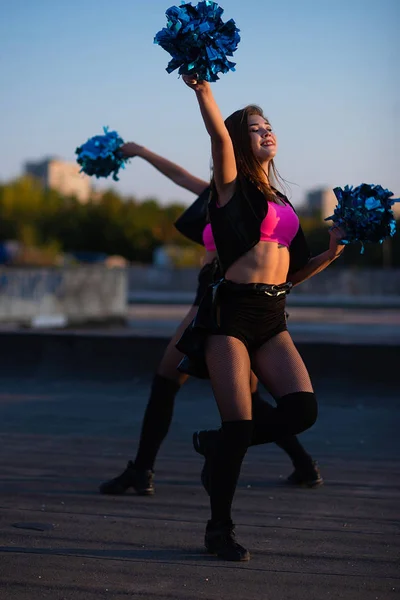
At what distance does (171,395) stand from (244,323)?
1335 millimetres

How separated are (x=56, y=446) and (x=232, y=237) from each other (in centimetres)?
318

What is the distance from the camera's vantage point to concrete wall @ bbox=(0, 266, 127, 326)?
2141 cm

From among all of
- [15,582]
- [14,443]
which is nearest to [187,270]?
[14,443]

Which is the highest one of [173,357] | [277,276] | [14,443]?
[277,276]

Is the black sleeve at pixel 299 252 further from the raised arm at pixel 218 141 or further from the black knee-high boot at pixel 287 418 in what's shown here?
the black knee-high boot at pixel 287 418

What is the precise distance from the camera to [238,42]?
12.7 feet

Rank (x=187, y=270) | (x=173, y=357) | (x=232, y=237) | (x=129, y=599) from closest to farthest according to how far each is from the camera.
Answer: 1. (x=129, y=599)
2. (x=232, y=237)
3. (x=173, y=357)
4. (x=187, y=270)

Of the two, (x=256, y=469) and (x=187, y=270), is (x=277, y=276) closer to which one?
(x=256, y=469)

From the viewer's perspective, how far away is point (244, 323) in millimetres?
4195

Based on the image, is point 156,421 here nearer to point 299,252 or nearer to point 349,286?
point 299,252

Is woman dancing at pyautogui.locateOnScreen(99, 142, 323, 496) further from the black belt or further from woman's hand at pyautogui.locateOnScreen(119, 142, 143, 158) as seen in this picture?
the black belt

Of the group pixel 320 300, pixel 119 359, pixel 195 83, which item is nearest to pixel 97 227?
pixel 320 300

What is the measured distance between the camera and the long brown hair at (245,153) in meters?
4.21

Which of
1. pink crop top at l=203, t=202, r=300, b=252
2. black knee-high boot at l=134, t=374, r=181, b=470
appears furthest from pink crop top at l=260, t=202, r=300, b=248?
black knee-high boot at l=134, t=374, r=181, b=470
